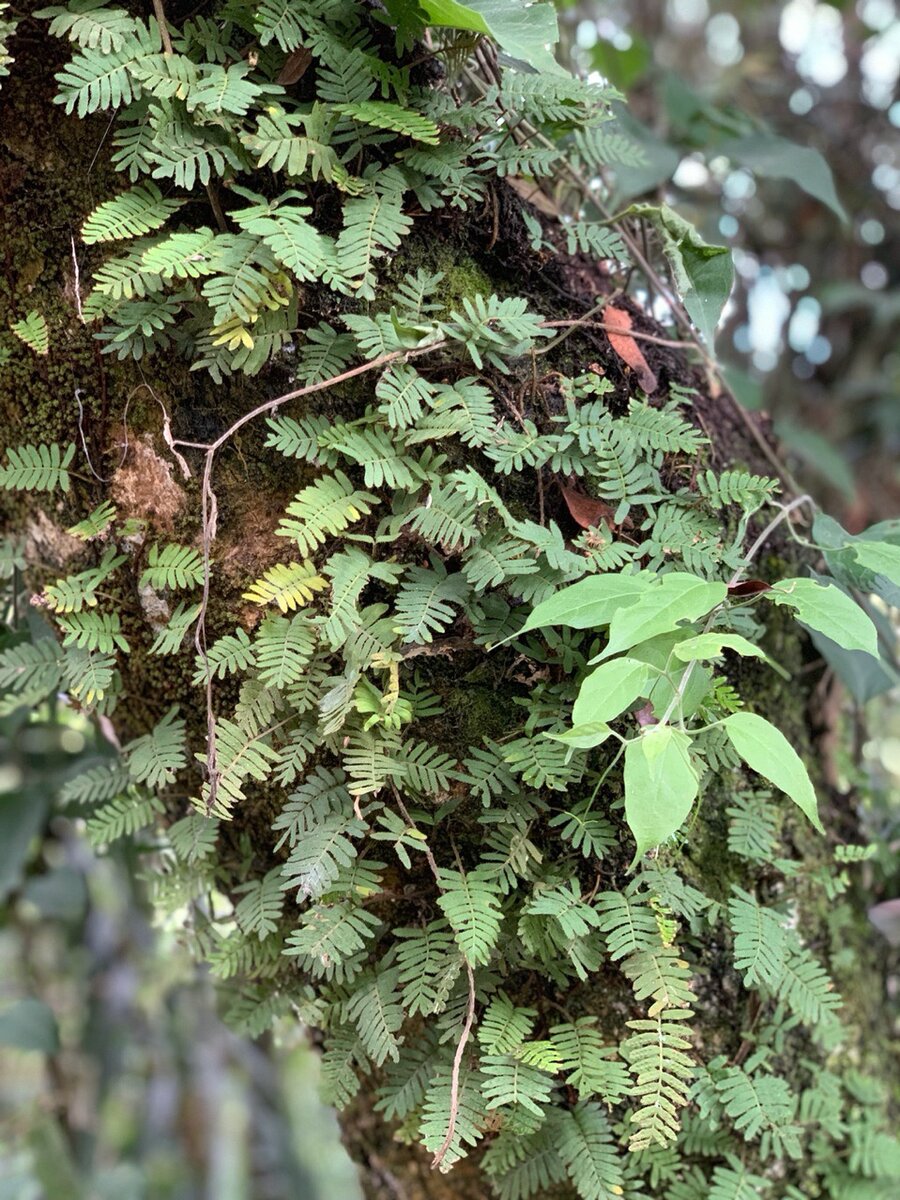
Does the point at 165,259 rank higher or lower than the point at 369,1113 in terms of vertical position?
higher

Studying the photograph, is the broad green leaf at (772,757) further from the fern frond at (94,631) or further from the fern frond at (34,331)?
the fern frond at (34,331)

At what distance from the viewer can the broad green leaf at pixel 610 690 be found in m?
0.68

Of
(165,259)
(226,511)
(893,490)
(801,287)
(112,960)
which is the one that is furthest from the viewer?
(893,490)

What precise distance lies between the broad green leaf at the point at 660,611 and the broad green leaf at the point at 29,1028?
1.14 meters

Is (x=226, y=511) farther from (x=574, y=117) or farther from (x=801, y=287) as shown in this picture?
(x=801, y=287)

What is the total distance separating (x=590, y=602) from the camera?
2.42 feet

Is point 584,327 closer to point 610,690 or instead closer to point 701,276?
point 701,276

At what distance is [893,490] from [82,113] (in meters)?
3.33

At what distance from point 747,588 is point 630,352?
1.00ft

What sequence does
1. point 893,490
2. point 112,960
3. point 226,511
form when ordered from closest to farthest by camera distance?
point 226,511 → point 112,960 → point 893,490

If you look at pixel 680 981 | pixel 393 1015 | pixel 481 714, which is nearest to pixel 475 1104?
pixel 393 1015

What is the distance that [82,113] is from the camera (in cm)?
79

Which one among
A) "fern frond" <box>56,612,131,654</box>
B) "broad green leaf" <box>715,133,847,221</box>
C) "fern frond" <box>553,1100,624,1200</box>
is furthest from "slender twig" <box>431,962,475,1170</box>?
"broad green leaf" <box>715,133,847,221</box>

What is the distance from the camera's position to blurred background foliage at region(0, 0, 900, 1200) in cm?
150
